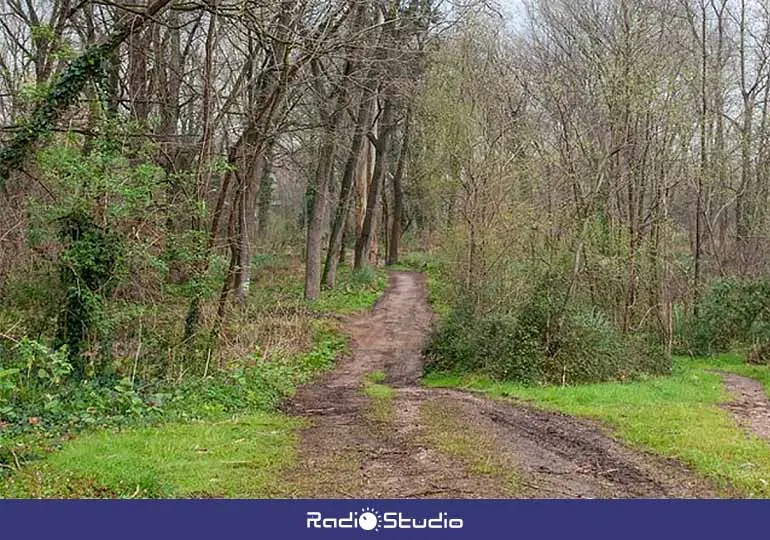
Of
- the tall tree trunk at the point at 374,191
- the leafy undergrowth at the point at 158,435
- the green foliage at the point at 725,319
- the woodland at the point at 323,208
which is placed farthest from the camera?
the tall tree trunk at the point at 374,191

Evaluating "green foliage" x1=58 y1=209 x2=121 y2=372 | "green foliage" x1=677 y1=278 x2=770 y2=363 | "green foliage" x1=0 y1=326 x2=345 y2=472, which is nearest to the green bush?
"green foliage" x1=0 y1=326 x2=345 y2=472

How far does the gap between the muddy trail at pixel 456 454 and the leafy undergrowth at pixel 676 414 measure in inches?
12.6

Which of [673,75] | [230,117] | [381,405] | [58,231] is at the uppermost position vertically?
[673,75]

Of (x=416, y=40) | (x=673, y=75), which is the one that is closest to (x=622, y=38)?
(x=673, y=75)

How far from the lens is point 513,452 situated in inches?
299

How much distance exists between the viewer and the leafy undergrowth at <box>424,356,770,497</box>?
23.4ft

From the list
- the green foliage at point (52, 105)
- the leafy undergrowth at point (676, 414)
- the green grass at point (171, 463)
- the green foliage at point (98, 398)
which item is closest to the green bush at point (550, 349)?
the leafy undergrowth at point (676, 414)

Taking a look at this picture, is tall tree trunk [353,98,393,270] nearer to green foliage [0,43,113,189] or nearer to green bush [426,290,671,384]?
green bush [426,290,671,384]

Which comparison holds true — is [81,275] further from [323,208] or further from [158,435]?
[323,208]

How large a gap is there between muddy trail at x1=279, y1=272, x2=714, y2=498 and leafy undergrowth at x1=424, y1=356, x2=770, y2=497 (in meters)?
0.32

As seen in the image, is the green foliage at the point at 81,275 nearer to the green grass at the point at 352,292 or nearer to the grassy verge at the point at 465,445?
the grassy verge at the point at 465,445

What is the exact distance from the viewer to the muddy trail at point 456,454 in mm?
6246

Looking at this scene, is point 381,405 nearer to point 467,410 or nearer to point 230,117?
point 467,410

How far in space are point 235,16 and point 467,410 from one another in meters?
6.05
